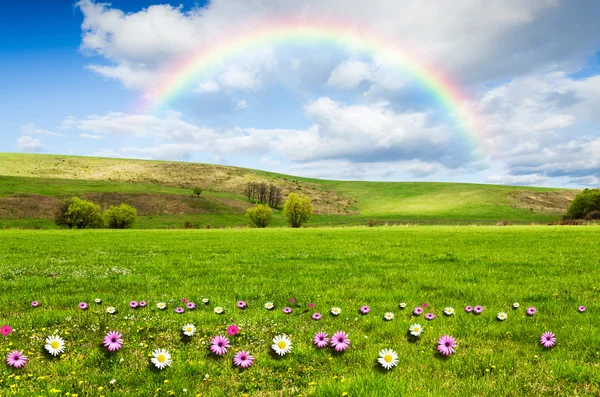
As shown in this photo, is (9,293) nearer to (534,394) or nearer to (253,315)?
(253,315)

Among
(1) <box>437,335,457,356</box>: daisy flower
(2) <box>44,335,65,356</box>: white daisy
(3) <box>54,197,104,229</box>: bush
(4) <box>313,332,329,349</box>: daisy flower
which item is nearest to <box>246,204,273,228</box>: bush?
(3) <box>54,197,104,229</box>: bush

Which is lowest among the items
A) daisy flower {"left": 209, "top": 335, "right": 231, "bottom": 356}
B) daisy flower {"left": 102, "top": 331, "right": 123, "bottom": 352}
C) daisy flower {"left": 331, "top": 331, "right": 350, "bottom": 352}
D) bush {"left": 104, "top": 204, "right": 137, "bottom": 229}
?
bush {"left": 104, "top": 204, "right": 137, "bottom": 229}

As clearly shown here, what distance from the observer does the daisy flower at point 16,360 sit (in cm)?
561

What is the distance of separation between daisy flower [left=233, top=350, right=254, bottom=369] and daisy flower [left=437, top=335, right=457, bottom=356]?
313 centimetres

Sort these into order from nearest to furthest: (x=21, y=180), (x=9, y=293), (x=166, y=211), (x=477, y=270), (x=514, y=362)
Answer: (x=514, y=362), (x=9, y=293), (x=477, y=270), (x=166, y=211), (x=21, y=180)

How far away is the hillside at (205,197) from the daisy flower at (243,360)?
277ft

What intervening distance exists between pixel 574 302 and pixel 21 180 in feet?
544

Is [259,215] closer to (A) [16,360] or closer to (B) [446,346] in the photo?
(A) [16,360]

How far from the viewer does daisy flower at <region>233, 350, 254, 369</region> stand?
18.8 ft

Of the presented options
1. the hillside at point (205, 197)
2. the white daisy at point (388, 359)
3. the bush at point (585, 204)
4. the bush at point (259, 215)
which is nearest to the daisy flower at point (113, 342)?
the white daisy at point (388, 359)

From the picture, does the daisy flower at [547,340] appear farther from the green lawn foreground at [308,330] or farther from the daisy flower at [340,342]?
the daisy flower at [340,342]

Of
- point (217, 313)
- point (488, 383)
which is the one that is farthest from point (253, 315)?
point (488, 383)

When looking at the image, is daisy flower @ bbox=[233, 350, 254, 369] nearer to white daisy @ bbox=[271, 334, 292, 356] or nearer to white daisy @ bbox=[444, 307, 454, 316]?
white daisy @ bbox=[271, 334, 292, 356]

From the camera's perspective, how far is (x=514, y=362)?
19.5ft
